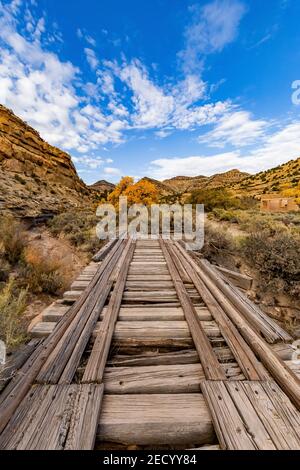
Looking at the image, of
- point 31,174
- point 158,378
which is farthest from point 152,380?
point 31,174

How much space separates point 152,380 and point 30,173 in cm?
2263

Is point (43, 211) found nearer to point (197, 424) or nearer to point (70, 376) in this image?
point (70, 376)

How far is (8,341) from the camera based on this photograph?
84.9 inches

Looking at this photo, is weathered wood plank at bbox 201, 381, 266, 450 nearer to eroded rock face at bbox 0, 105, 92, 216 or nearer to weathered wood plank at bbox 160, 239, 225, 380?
weathered wood plank at bbox 160, 239, 225, 380

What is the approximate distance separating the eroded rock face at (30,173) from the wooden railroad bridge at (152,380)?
33.5 feet

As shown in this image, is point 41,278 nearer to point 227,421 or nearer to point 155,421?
point 155,421

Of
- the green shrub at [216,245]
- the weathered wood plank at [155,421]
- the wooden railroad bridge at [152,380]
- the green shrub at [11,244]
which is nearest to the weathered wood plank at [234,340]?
the wooden railroad bridge at [152,380]

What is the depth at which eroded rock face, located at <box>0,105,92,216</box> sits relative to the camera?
1229 cm

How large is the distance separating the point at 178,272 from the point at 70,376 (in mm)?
3043

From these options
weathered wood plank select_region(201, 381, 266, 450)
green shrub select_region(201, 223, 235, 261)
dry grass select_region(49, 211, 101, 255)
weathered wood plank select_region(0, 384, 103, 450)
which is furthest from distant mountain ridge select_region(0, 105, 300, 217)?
weathered wood plank select_region(201, 381, 266, 450)

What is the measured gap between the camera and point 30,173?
66.1 feet

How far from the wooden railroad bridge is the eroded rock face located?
10.2 m
